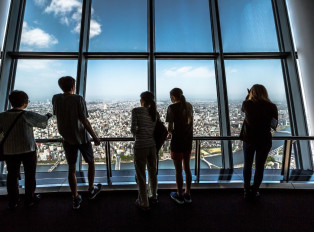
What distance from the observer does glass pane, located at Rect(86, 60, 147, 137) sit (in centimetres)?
324

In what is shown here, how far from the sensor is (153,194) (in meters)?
1.93

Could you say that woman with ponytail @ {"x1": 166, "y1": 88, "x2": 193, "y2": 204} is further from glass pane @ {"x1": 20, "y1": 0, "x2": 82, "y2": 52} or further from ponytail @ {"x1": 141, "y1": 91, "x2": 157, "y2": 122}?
glass pane @ {"x1": 20, "y1": 0, "x2": 82, "y2": 52}

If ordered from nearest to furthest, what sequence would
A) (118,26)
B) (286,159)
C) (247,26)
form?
(286,159) → (118,26) → (247,26)

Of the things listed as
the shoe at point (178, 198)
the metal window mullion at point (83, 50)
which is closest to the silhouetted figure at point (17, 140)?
the metal window mullion at point (83, 50)

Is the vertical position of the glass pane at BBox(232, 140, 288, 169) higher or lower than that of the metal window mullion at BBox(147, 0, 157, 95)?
lower

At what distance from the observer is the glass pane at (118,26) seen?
3551mm

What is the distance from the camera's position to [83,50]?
337 centimetres

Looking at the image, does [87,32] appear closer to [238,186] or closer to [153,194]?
[153,194]

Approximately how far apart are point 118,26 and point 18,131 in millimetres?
3099

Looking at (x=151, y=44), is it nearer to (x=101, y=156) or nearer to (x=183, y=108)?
(x=183, y=108)

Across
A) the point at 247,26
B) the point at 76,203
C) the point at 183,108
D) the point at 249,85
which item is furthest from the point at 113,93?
the point at 247,26

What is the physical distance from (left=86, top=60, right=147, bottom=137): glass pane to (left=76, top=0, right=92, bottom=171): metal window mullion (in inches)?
4.1

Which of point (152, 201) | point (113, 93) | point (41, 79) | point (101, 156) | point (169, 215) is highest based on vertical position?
point (41, 79)

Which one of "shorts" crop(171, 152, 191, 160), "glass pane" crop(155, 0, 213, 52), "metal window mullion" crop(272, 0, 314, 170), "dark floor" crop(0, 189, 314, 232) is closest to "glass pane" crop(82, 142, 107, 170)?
"dark floor" crop(0, 189, 314, 232)
